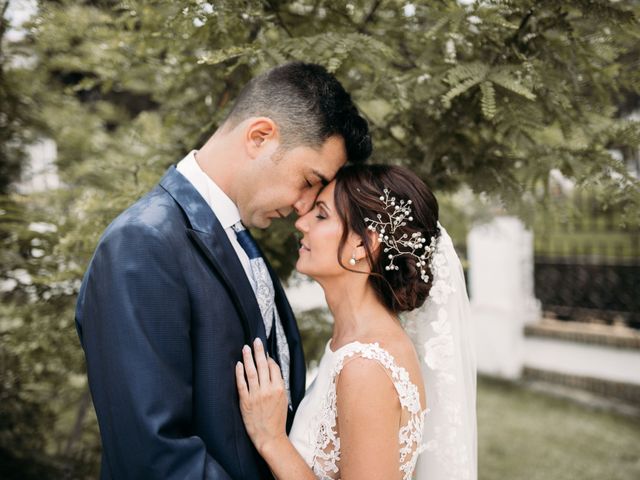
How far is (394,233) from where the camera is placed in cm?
233

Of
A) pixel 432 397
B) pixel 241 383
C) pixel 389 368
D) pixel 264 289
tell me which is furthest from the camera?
pixel 432 397

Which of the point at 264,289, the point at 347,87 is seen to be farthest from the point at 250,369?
the point at 347,87

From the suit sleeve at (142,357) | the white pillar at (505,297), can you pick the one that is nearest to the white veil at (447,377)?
the suit sleeve at (142,357)

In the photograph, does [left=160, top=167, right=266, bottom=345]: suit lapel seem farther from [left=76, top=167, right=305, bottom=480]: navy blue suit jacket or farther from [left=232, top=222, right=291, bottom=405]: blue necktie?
[left=232, top=222, right=291, bottom=405]: blue necktie

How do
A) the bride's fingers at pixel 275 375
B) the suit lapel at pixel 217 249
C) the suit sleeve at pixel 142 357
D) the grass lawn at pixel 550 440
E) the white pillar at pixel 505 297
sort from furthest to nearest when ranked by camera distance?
the white pillar at pixel 505 297 < the grass lawn at pixel 550 440 < the bride's fingers at pixel 275 375 < the suit lapel at pixel 217 249 < the suit sleeve at pixel 142 357

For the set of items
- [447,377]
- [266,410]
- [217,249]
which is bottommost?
[447,377]

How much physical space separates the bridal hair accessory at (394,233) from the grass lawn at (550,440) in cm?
387

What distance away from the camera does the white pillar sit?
25.8ft

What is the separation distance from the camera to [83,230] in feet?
9.61

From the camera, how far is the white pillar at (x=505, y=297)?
787 centimetres

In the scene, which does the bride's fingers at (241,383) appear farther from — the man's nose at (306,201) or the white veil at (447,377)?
the white veil at (447,377)

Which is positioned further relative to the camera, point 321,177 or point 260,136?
point 321,177

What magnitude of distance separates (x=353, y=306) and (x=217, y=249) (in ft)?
2.57

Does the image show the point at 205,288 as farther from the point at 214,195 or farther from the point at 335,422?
the point at 335,422
